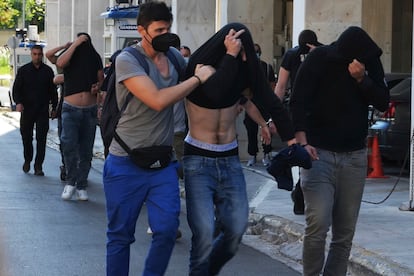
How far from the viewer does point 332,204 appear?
6.21 m

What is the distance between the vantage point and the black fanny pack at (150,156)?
590cm

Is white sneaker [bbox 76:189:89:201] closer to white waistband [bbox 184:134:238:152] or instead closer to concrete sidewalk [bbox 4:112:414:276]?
concrete sidewalk [bbox 4:112:414:276]

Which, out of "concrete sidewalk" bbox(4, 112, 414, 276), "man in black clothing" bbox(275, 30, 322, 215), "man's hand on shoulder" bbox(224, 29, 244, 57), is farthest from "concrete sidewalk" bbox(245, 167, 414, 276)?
"man's hand on shoulder" bbox(224, 29, 244, 57)

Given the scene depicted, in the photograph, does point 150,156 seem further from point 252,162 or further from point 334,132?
point 252,162

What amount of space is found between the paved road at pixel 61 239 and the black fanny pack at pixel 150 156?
1.28 meters

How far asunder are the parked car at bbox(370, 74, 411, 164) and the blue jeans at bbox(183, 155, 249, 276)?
7460mm

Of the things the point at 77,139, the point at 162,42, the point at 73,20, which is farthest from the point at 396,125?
the point at 73,20

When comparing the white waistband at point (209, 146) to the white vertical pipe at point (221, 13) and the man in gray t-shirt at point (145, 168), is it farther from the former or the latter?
the white vertical pipe at point (221, 13)

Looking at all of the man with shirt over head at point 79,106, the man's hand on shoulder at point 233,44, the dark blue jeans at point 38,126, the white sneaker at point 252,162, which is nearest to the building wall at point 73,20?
the white sneaker at point 252,162

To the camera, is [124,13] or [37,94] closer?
[37,94]

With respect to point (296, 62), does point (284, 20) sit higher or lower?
higher

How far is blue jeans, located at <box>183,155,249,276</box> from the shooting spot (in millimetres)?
6023

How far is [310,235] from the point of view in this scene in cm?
622

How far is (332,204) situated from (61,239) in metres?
3.66
